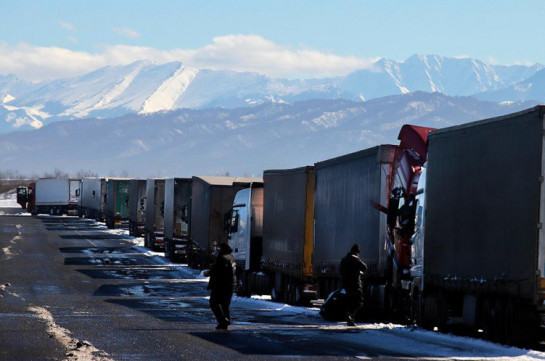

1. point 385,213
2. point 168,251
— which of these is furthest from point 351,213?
point 168,251

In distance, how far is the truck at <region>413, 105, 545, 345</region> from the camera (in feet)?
50.1

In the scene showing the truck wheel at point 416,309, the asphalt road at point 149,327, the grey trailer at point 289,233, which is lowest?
the asphalt road at point 149,327

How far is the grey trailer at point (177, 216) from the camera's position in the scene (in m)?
46.5

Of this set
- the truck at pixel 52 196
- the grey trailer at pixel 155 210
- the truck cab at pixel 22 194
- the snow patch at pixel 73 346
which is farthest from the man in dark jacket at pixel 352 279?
the truck cab at pixel 22 194

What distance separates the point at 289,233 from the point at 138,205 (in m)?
35.0

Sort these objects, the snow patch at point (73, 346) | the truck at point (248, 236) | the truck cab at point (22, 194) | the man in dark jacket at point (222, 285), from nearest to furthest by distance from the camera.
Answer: the snow patch at point (73, 346) < the man in dark jacket at point (222, 285) < the truck at point (248, 236) < the truck cab at point (22, 194)

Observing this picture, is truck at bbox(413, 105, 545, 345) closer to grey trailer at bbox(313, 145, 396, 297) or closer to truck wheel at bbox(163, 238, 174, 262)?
grey trailer at bbox(313, 145, 396, 297)

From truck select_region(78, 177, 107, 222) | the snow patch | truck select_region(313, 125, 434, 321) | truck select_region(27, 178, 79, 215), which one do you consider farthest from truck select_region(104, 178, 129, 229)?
the snow patch

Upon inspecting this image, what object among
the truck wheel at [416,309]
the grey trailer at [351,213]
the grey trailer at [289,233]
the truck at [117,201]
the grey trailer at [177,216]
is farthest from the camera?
the truck at [117,201]

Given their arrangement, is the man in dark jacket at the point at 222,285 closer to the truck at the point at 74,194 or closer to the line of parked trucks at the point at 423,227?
the line of parked trucks at the point at 423,227

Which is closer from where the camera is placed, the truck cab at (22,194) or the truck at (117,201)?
the truck at (117,201)

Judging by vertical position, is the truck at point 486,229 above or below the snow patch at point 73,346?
above

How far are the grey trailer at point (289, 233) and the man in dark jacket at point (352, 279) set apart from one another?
188 inches

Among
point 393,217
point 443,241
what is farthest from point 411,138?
point 443,241
